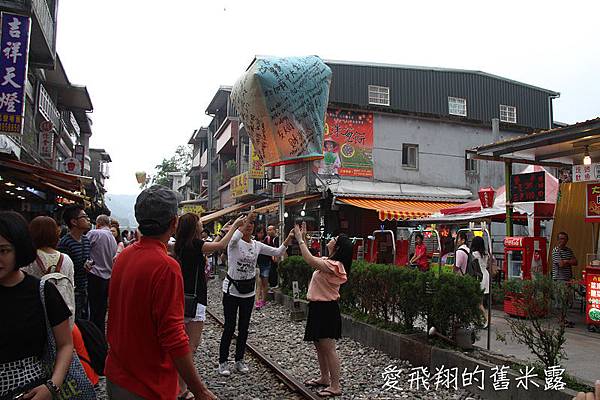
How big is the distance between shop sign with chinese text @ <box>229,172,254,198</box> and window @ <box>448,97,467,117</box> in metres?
10.5

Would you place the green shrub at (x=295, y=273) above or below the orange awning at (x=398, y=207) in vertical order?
below

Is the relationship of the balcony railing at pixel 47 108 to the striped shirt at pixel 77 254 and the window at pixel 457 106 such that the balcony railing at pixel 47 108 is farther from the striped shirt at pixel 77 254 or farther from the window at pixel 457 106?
the window at pixel 457 106

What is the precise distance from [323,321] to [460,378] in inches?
69.0

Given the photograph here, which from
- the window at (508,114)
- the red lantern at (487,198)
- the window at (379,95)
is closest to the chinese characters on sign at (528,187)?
the red lantern at (487,198)

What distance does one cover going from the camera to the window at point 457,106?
2386 centimetres

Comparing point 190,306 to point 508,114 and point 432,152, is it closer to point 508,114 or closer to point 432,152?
point 432,152

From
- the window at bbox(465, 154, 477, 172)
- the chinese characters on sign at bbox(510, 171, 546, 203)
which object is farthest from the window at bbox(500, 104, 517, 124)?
the chinese characters on sign at bbox(510, 171, 546, 203)

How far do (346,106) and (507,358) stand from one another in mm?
16491

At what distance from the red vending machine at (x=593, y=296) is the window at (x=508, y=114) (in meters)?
18.0

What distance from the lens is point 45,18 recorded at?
15414 millimetres

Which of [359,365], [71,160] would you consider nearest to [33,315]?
[359,365]

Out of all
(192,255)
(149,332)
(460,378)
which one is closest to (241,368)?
(192,255)

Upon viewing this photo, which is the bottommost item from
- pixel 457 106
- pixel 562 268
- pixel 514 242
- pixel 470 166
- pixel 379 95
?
pixel 562 268

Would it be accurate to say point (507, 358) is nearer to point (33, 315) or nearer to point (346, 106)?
point (33, 315)
